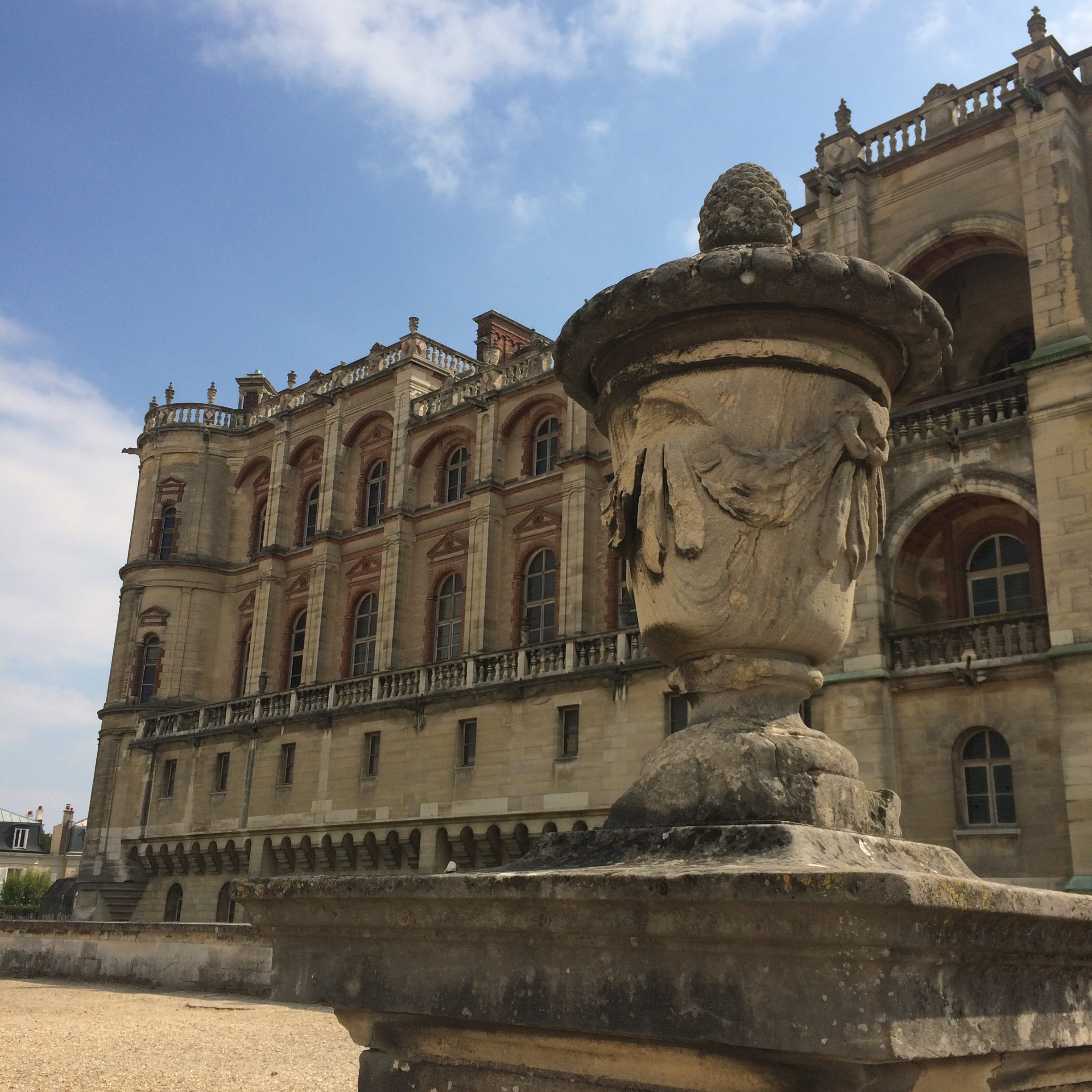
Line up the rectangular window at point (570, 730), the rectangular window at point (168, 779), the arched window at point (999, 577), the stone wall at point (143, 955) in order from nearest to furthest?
the stone wall at point (143, 955), the arched window at point (999, 577), the rectangular window at point (570, 730), the rectangular window at point (168, 779)

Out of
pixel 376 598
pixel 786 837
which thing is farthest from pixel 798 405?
pixel 376 598

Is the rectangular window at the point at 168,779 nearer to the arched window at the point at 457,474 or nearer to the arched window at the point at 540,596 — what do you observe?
the arched window at the point at 457,474

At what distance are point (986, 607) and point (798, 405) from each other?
19.6 metres

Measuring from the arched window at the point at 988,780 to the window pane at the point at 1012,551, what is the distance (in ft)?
12.4

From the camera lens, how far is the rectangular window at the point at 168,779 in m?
37.2

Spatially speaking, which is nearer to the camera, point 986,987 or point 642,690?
point 986,987

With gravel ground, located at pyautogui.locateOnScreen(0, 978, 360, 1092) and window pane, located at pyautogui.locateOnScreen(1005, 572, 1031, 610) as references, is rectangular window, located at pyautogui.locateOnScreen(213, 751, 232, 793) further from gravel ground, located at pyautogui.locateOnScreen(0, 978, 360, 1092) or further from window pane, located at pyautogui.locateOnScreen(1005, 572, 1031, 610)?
window pane, located at pyautogui.locateOnScreen(1005, 572, 1031, 610)

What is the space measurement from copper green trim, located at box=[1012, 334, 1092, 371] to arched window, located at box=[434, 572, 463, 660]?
694 inches

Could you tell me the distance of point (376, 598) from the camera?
3644 centimetres

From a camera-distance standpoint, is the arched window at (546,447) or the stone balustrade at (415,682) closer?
the stone balustrade at (415,682)

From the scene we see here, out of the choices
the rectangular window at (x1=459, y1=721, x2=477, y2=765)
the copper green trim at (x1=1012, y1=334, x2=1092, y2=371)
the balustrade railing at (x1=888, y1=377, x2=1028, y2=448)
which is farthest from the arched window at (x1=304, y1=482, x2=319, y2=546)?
the copper green trim at (x1=1012, y1=334, x2=1092, y2=371)

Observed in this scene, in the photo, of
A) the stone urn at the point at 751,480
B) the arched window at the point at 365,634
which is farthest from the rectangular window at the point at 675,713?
the stone urn at the point at 751,480

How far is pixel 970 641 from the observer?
2041 cm

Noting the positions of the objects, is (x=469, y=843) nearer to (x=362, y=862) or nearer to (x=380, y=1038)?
(x=362, y=862)
